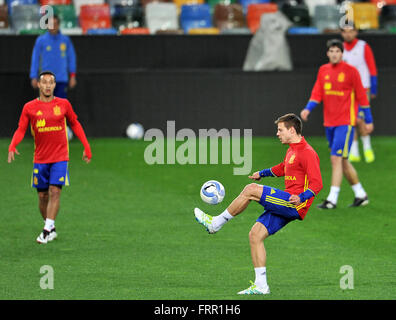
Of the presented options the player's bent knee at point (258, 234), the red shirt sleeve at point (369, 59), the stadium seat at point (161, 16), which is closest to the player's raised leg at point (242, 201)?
the player's bent knee at point (258, 234)

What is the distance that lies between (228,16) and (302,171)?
14304 millimetres

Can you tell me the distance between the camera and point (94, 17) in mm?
22219

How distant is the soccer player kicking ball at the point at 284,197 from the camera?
864 cm

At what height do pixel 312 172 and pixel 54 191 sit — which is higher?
pixel 54 191

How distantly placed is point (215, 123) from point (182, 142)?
85 cm

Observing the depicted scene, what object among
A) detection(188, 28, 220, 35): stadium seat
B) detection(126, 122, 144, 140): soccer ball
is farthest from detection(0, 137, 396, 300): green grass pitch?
detection(188, 28, 220, 35): stadium seat

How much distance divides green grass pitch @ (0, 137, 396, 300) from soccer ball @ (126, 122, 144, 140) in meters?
2.46

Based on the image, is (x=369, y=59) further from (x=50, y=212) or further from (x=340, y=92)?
(x=50, y=212)

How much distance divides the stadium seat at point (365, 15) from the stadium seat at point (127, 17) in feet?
16.0

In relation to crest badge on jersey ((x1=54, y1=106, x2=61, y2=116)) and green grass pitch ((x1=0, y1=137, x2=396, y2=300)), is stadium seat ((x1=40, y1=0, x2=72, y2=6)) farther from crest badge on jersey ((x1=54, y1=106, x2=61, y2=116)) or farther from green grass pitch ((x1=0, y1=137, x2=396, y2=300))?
crest badge on jersey ((x1=54, y1=106, x2=61, y2=116))

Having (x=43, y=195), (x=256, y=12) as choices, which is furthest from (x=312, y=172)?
(x=256, y=12)

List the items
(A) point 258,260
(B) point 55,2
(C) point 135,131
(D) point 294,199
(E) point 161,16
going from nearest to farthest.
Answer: (D) point 294,199 < (A) point 258,260 < (C) point 135,131 < (E) point 161,16 < (B) point 55,2

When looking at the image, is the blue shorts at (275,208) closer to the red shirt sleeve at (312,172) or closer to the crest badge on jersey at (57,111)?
the red shirt sleeve at (312,172)

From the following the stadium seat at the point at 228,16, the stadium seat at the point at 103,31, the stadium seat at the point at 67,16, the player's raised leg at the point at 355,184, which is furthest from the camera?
the stadium seat at the point at 228,16
